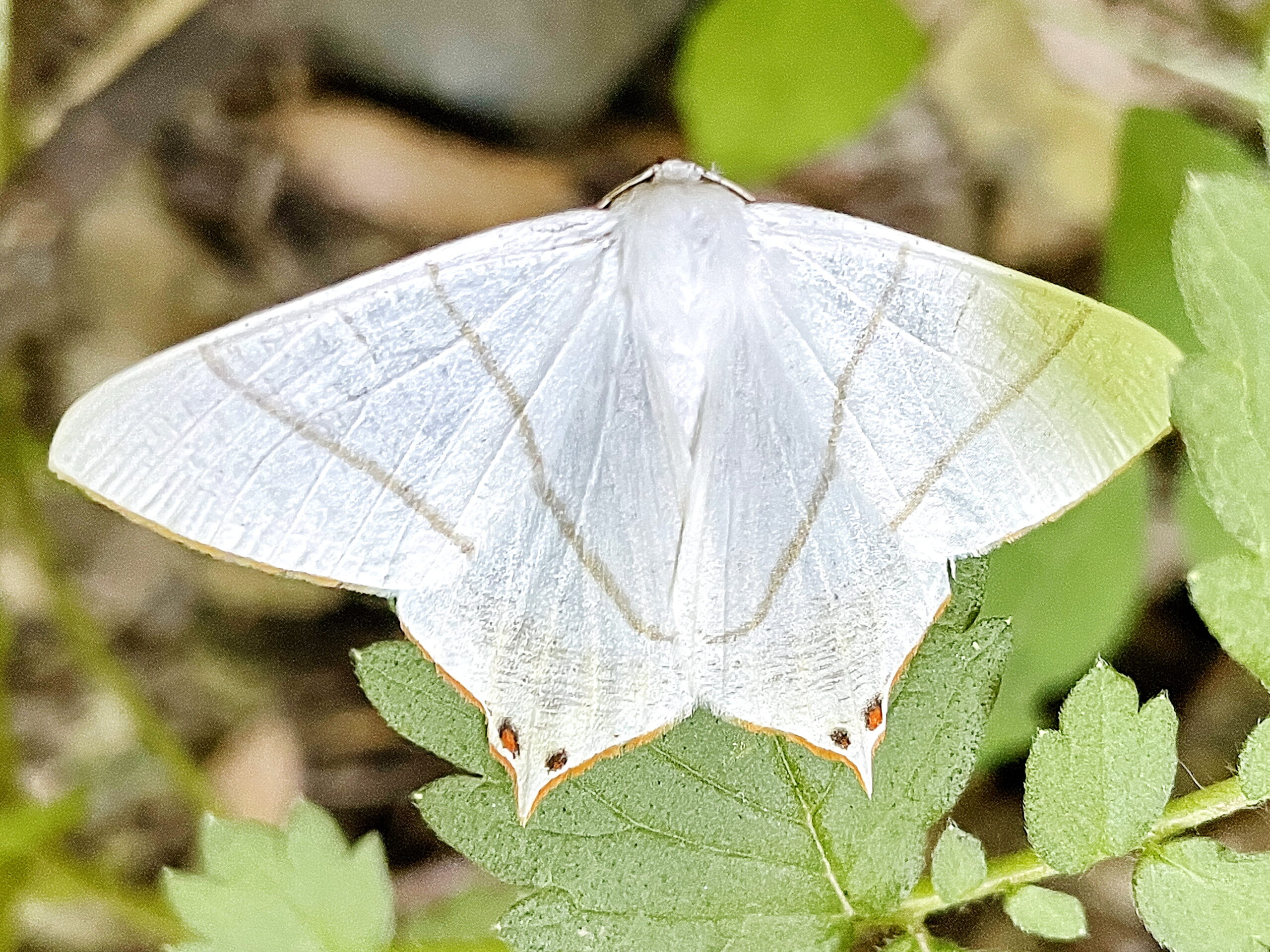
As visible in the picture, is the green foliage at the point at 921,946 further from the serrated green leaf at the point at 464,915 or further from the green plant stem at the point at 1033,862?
the serrated green leaf at the point at 464,915

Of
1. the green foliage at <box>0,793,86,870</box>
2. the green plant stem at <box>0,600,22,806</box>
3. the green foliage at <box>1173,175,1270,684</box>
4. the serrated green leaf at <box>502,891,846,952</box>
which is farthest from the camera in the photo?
the green plant stem at <box>0,600,22,806</box>

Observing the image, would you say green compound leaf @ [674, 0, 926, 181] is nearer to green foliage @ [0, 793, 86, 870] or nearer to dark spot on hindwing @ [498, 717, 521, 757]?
dark spot on hindwing @ [498, 717, 521, 757]

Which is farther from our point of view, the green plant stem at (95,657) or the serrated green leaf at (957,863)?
the green plant stem at (95,657)

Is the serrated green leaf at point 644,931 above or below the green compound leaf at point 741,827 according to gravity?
below

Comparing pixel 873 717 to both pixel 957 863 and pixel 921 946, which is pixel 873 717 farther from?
pixel 921 946

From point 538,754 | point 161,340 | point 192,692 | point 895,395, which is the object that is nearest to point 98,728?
point 192,692

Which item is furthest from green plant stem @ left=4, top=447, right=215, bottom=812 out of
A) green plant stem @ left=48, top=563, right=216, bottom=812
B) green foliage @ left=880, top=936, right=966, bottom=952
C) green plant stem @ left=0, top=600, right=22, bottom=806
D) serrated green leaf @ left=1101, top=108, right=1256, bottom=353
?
serrated green leaf @ left=1101, top=108, right=1256, bottom=353

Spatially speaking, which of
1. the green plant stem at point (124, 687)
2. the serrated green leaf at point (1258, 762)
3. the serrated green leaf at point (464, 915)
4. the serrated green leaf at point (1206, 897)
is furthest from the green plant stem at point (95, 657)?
the serrated green leaf at point (1258, 762)
